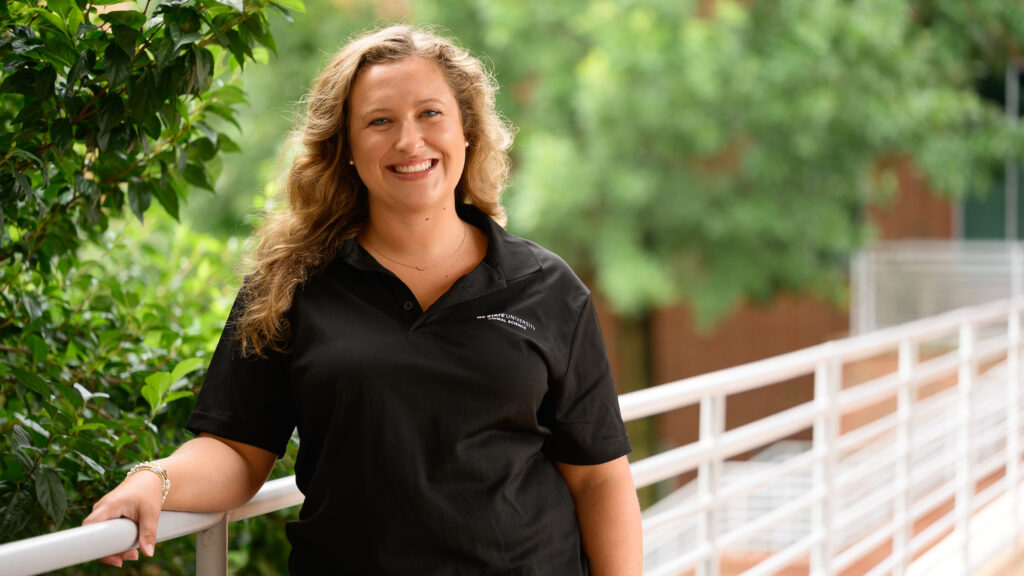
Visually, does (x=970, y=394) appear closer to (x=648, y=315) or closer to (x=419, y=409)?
(x=419, y=409)

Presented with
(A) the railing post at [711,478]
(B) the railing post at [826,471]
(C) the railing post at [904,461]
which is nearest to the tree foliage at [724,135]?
(C) the railing post at [904,461]

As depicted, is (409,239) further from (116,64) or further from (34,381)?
(34,381)

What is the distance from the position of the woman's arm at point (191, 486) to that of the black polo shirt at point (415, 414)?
0.10 ft

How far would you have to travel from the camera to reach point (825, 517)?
3.37 metres

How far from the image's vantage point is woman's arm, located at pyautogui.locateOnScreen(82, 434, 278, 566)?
1.50 m

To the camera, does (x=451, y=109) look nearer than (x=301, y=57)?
Yes

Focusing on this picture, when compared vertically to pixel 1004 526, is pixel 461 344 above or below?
above

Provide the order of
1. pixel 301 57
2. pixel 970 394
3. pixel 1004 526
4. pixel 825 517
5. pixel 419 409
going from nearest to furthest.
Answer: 1. pixel 419 409
2. pixel 825 517
3. pixel 970 394
4. pixel 1004 526
5. pixel 301 57

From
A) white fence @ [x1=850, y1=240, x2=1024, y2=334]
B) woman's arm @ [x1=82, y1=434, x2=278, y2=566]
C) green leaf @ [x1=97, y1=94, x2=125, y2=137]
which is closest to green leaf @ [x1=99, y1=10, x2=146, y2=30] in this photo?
green leaf @ [x1=97, y1=94, x2=125, y2=137]

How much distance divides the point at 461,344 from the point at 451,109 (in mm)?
411

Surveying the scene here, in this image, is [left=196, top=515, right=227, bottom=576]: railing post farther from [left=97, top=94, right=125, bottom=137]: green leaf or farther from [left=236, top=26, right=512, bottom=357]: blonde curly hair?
[left=97, top=94, right=125, bottom=137]: green leaf

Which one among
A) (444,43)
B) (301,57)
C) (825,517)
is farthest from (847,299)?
(444,43)

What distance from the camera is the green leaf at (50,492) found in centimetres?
166

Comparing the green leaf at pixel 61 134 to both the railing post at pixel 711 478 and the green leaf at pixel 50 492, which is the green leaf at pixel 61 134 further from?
the railing post at pixel 711 478
